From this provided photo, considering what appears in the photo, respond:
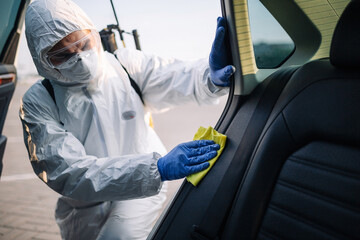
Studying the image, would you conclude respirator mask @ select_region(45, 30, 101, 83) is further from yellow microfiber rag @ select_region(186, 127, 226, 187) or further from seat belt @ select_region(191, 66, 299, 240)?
seat belt @ select_region(191, 66, 299, 240)

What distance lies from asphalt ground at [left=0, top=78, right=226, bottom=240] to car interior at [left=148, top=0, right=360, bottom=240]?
0.80m

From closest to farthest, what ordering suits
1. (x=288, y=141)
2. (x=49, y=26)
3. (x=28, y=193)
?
(x=288, y=141)
(x=49, y=26)
(x=28, y=193)

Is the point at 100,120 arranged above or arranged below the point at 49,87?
below

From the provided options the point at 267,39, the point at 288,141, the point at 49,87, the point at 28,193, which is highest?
the point at 267,39

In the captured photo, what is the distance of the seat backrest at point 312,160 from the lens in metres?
0.72

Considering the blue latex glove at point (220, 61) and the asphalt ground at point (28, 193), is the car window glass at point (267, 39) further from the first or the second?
the asphalt ground at point (28, 193)

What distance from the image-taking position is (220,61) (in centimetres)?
114

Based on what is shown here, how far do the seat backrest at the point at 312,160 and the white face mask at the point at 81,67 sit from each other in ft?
3.16

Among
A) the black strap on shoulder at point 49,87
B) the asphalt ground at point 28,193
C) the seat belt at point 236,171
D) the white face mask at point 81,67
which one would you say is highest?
the white face mask at point 81,67

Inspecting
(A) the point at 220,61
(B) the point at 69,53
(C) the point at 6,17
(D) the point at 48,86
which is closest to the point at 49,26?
(B) the point at 69,53

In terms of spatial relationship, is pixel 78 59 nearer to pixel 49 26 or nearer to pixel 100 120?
pixel 49 26

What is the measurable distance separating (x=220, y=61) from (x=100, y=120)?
741mm

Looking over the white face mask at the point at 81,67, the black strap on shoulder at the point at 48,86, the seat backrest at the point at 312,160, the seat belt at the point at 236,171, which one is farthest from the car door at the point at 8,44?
the seat backrest at the point at 312,160

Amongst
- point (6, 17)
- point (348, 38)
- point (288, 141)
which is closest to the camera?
point (348, 38)
